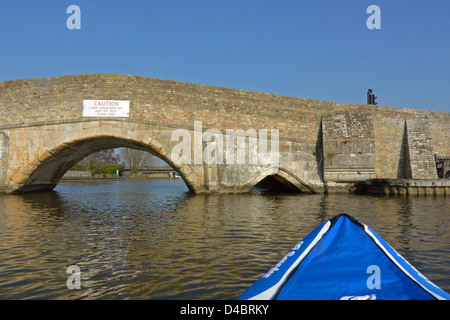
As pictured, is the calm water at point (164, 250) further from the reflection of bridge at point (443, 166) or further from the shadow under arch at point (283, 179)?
the reflection of bridge at point (443, 166)

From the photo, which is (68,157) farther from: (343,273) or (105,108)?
(343,273)

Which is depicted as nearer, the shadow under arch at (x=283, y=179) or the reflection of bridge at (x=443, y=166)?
the shadow under arch at (x=283, y=179)

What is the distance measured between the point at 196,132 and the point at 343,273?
39.8 feet

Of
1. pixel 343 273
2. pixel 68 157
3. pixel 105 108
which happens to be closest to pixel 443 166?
pixel 105 108

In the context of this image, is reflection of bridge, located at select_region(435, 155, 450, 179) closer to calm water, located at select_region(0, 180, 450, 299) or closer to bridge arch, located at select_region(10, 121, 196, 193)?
calm water, located at select_region(0, 180, 450, 299)

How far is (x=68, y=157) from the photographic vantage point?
16.0 metres

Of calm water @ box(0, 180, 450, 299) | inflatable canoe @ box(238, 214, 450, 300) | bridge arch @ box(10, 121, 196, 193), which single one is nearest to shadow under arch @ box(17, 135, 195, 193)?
bridge arch @ box(10, 121, 196, 193)

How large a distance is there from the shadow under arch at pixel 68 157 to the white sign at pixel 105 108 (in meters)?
0.98

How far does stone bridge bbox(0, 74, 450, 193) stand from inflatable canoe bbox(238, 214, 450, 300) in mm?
11492

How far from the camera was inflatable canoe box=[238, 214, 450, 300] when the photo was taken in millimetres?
2275

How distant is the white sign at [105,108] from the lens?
13.3 metres

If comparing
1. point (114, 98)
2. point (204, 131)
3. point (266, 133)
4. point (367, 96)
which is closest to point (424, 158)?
point (367, 96)

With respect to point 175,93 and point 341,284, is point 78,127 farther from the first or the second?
point 341,284

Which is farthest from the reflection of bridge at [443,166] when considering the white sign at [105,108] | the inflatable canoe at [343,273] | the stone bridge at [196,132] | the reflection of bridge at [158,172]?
the reflection of bridge at [158,172]
